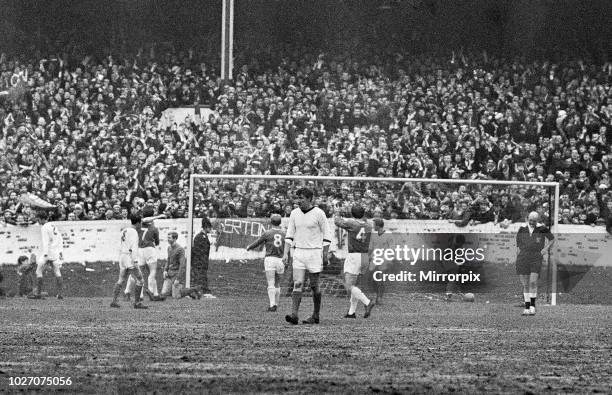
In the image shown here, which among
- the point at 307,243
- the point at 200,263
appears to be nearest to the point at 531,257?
the point at 307,243

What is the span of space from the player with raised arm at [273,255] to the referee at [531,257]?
4052 mm

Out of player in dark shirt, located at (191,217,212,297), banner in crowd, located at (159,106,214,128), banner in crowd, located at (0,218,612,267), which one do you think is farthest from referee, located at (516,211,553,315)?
banner in crowd, located at (159,106,214,128)

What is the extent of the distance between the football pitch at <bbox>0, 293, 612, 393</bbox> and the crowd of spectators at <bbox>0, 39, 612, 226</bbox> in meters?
5.02

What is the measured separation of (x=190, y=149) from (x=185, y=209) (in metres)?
4.57

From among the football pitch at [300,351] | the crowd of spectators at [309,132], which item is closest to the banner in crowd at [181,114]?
the crowd of spectators at [309,132]

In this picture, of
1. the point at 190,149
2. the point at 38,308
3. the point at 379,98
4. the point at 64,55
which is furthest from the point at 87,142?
the point at 38,308

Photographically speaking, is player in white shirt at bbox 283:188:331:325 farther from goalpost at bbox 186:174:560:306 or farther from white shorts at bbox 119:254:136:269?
goalpost at bbox 186:174:560:306

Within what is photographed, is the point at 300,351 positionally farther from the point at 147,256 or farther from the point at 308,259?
the point at 147,256

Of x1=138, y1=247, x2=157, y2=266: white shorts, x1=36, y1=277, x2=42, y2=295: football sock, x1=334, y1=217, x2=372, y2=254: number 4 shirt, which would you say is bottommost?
x1=36, y1=277, x2=42, y2=295: football sock

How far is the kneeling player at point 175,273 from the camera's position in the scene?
939 inches

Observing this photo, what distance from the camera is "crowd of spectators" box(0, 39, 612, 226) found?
80.9 ft

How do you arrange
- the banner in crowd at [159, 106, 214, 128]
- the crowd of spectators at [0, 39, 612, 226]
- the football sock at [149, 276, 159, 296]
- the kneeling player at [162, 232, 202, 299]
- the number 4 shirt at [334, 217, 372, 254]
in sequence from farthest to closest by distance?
1. the banner in crowd at [159, 106, 214, 128]
2. the crowd of spectators at [0, 39, 612, 226]
3. the kneeling player at [162, 232, 202, 299]
4. the football sock at [149, 276, 159, 296]
5. the number 4 shirt at [334, 217, 372, 254]

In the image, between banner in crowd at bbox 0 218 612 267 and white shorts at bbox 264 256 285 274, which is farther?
banner in crowd at bbox 0 218 612 267

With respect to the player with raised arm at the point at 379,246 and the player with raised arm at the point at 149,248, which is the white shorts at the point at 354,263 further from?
the player with raised arm at the point at 149,248
